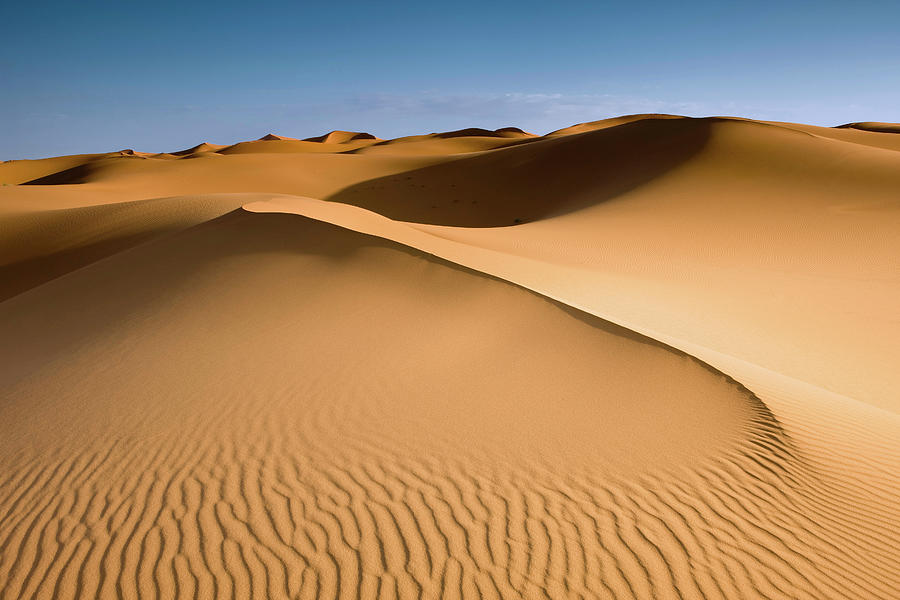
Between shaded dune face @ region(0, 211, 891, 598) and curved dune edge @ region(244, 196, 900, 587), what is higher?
shaded dune face @ region(0, 211, 891, 598)

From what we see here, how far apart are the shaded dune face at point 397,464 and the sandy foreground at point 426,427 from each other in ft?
0.08

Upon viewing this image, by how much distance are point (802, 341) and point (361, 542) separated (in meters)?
9.25

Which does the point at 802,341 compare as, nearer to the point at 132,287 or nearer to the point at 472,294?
the point at 472,294

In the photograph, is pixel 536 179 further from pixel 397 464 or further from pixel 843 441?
pixel 397 464

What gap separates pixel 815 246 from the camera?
58.0ft

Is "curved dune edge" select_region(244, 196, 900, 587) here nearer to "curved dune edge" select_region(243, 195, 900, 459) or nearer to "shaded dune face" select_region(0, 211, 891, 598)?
"curved dune edge" select_region(243, 195, 900, 459)

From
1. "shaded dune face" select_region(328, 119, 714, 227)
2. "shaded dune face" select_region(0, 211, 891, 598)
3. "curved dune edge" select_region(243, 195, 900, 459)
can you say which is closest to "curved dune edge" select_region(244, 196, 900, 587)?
"curved dune edge" select_region(243, 195, 900, 459)

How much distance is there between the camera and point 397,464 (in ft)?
16.1

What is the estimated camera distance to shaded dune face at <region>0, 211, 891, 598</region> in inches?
150

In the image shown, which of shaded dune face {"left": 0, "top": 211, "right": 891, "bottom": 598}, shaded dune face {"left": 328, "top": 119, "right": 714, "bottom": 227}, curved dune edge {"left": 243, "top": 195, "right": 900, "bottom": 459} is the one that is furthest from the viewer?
shaded dune face {"left": 328, "top": 119, "right": 714, "bottom": 227}

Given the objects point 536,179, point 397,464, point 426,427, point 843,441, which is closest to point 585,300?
point 843,441

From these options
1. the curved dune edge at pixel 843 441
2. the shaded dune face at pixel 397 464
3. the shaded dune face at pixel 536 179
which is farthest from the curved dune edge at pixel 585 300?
the shaded dune face at pixel 536 179

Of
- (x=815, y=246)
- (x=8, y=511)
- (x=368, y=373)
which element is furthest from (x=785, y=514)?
(x=815, y=246)

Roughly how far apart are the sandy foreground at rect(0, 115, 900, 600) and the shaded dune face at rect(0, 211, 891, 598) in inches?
0.9
